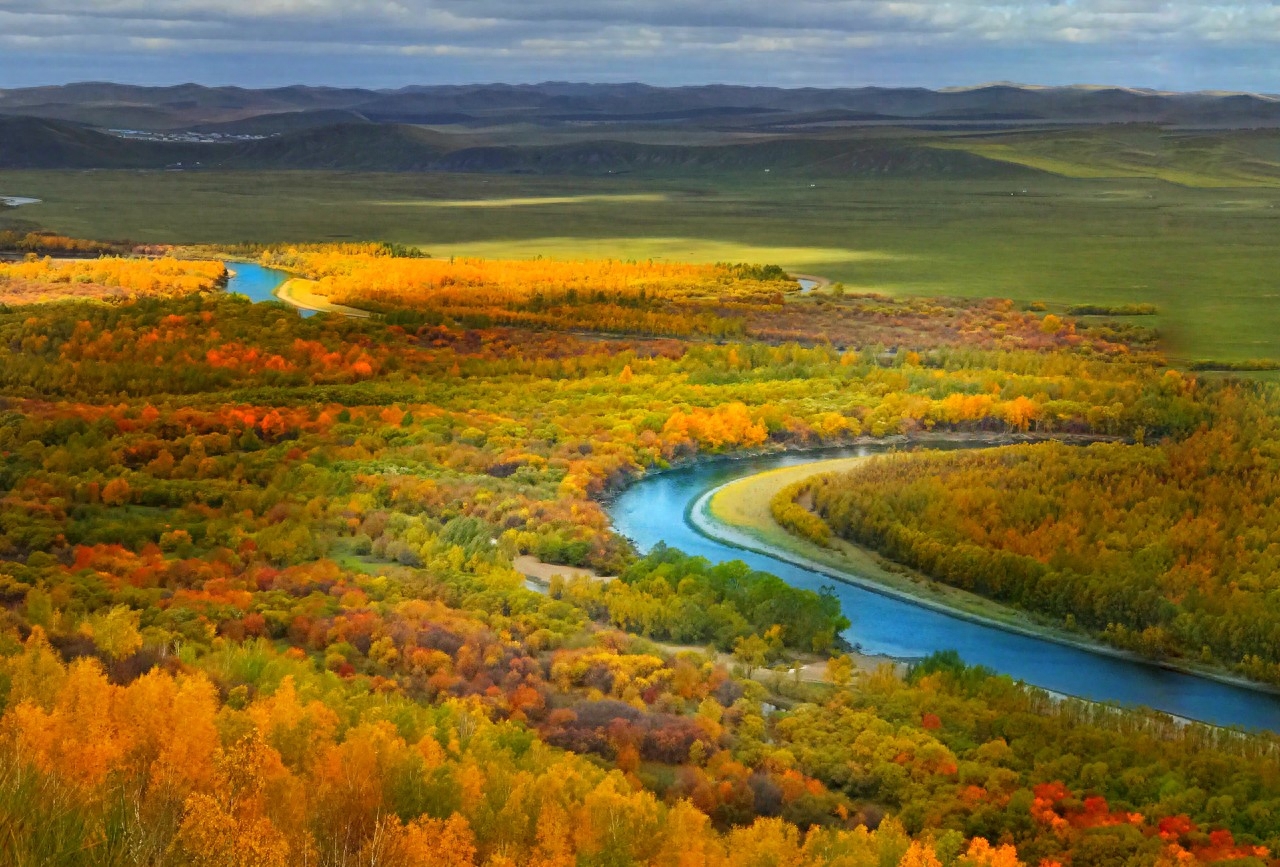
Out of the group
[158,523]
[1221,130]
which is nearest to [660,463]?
[158,523]

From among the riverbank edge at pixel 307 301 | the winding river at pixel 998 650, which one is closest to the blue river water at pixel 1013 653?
the winding river at pixel 998 650

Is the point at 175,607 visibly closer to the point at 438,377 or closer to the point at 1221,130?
the point at 438,377

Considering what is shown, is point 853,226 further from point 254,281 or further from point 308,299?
point 308,299

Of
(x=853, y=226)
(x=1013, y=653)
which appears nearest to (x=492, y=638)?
(x=1013, y=653)

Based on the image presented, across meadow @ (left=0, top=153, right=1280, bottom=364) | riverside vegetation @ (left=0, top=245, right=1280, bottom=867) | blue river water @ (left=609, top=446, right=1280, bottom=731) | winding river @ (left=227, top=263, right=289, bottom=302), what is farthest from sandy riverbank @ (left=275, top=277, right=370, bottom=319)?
blue river water @ (left=609, top=446, right=1280, bottom=731)

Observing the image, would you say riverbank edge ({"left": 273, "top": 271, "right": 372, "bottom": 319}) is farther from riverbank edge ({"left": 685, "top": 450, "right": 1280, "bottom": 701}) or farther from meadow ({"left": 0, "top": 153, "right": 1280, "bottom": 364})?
riverbank edge ({"left": 685, "top": 450, "right": 1280, "bottom": 701})

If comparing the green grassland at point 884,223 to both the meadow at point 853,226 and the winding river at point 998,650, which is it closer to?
the meadow at point 853,226
